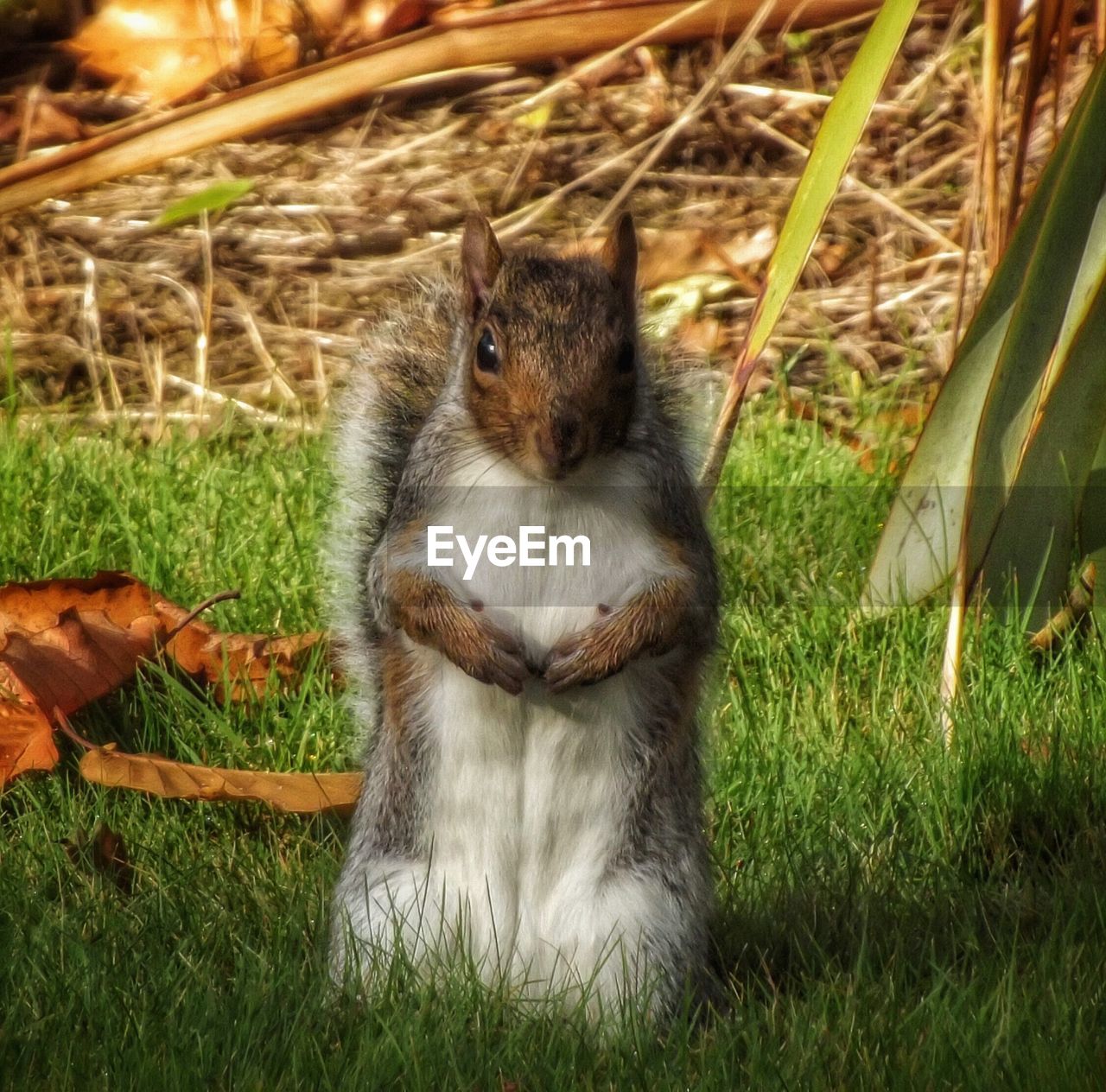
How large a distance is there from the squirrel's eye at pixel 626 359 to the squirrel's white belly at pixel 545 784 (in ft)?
0.31

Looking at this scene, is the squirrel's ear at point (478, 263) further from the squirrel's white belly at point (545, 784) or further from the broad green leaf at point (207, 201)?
the broad green leaf at point (207, 201)

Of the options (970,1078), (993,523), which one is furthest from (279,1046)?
(993,523)

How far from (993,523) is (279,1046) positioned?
122 cm

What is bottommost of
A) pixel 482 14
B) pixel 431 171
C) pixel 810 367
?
pixel 810 367

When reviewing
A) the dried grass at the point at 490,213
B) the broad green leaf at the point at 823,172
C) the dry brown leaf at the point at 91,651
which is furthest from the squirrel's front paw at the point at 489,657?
the dried grass at the point at 490,213

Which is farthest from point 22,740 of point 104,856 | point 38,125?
point 38,125

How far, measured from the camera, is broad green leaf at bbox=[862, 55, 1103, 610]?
2432 millimetres

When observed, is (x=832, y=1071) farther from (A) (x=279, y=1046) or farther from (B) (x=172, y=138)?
(B) (x=172, y=138)

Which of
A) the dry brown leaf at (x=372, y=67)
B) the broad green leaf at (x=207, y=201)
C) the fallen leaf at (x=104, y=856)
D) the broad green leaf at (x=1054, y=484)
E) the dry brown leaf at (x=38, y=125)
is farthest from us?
the dry brown leaf at (x=38, y=125)

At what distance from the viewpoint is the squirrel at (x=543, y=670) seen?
1.71 meters

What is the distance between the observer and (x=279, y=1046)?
167 centimetres

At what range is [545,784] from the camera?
1.75 meters

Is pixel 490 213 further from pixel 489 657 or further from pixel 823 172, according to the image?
pixel 489 657

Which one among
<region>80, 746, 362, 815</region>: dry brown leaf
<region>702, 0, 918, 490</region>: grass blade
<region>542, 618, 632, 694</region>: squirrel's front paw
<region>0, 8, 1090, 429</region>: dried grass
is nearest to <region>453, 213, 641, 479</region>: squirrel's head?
<region>542, 618, 632, 694</region>: squirrel's front paw
